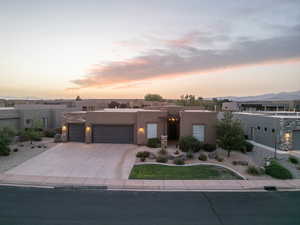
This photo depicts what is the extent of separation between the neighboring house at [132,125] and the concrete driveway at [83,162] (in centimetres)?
160

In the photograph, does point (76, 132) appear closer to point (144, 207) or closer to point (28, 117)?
point (28, 117)

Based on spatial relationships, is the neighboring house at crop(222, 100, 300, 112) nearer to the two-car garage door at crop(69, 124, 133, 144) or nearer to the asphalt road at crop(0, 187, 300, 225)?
the two-car garage door at crop(69, 124, 133, 144)

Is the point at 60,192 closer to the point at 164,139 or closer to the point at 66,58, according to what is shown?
the point at 164,139

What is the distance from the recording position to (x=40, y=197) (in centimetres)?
868

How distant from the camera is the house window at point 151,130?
19.9 m

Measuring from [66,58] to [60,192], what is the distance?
72.8ft

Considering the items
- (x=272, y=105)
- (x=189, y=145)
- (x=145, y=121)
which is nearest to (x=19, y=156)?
(x=145, y=121)

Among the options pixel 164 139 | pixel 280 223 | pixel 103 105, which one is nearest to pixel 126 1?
pixel 164 139

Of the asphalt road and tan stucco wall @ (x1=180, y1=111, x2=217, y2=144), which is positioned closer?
the asphalt road

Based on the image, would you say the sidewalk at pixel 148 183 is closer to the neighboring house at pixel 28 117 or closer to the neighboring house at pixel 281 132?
the neighboring house at pixel 281 132

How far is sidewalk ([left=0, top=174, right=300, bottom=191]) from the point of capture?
1001cm

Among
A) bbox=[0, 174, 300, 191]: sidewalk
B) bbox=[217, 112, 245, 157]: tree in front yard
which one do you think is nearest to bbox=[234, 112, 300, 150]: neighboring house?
bbox=[217, 112, 245, 157]: tree in front yard

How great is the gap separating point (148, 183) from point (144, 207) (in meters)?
2.56

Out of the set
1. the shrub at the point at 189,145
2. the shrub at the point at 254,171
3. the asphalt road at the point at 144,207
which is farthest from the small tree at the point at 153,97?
the asphalt road at the point at 144,207
